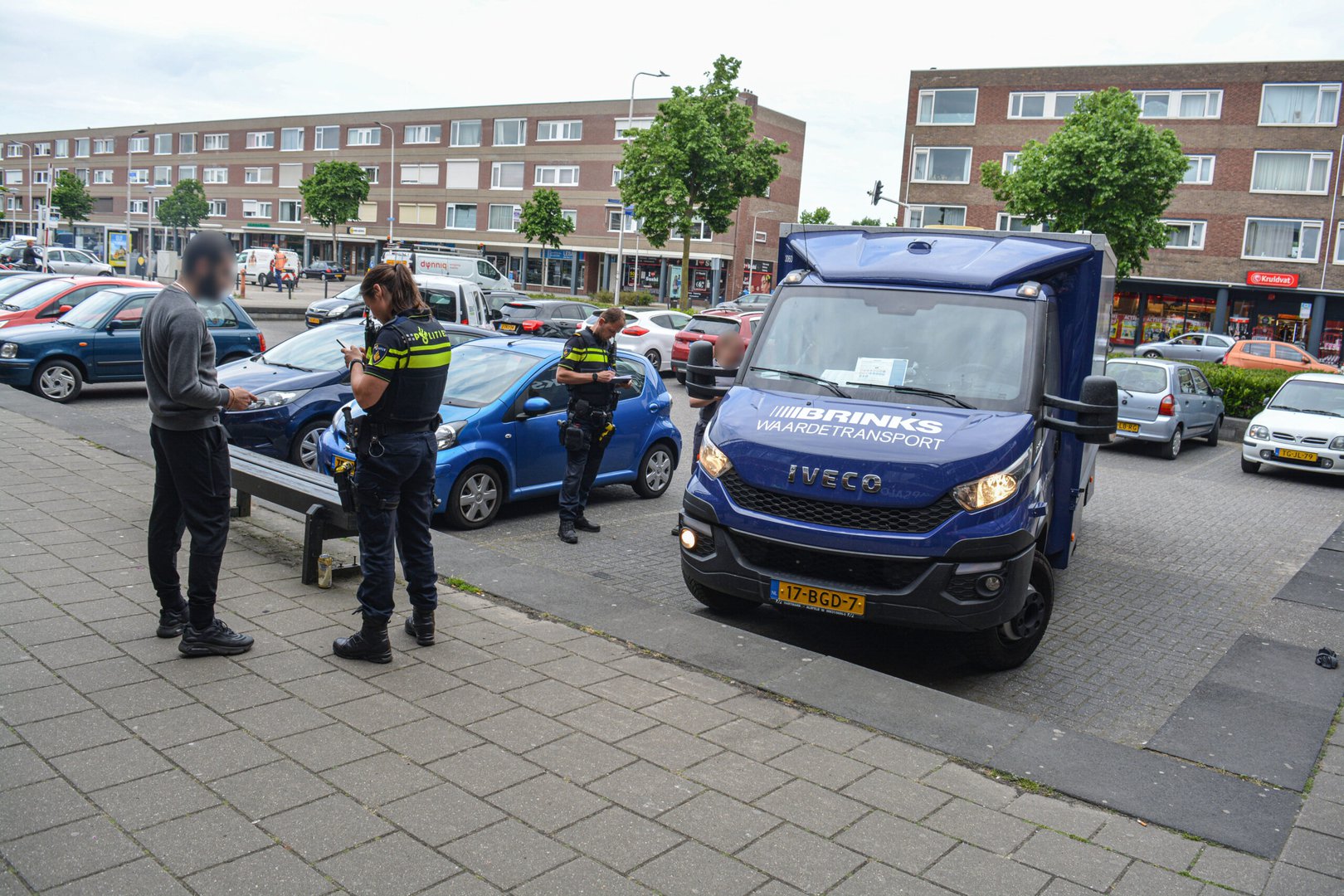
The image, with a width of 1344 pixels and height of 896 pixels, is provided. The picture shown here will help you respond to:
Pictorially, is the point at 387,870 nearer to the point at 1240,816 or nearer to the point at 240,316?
the point at 1240,816

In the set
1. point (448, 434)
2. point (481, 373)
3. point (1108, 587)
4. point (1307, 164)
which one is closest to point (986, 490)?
point (1108, 587)

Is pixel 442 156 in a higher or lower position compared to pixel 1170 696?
higher

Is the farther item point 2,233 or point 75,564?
point 2,233

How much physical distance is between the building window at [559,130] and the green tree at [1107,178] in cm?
3831

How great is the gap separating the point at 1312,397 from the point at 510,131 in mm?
61704

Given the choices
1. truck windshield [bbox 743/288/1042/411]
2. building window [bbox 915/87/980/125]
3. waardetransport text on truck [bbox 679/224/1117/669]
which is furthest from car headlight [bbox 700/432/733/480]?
building window [bbox 915/87/980/125]

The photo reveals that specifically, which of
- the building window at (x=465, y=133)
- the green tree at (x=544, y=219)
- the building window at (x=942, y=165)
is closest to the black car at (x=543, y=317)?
the building window at (x=942, y=165)

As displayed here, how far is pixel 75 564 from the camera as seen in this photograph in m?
6.04

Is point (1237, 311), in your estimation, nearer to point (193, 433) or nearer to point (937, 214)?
point (937, 214)

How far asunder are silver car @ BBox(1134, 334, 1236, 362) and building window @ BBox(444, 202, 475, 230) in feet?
158

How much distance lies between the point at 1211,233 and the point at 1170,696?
157 feet

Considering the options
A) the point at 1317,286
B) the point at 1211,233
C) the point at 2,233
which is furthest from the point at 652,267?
the point at 2,233

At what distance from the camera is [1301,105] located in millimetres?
45969

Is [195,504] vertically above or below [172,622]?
above
